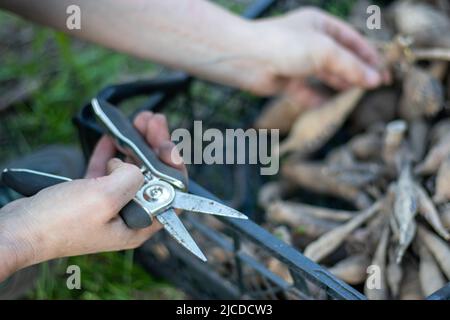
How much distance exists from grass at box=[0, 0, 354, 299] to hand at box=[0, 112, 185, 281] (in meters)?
0.41

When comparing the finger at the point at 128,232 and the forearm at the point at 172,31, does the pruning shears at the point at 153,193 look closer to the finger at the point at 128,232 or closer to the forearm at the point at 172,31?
the finger at the point at 128,232

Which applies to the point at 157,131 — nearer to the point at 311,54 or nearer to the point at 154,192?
the point at 154,192

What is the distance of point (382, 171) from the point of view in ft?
3.44

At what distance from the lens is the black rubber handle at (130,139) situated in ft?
2.68

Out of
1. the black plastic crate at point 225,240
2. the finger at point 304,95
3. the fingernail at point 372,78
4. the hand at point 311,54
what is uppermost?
the hand at point 311,54

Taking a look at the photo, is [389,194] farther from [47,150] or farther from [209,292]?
[47,150]

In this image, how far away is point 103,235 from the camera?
0.74 m

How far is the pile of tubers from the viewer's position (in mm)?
900

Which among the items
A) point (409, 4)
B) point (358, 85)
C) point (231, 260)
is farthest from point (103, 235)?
point (409, 4)

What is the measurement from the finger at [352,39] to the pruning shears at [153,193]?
0.48 m

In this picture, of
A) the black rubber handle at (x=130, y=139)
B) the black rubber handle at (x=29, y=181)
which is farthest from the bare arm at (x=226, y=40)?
the black rubber handle at (x=29, y=181)

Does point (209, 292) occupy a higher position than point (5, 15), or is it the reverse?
point (5, 15)

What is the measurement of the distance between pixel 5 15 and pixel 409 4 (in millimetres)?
1053

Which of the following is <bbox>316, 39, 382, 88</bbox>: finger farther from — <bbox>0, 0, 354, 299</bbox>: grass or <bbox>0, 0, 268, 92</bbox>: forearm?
<bbox>0, 0, 354, 299</bbox>: grass
